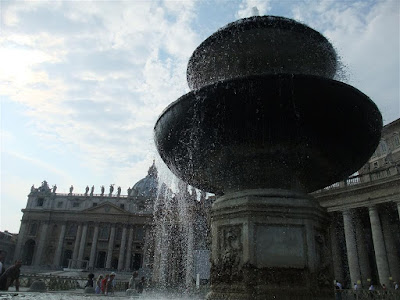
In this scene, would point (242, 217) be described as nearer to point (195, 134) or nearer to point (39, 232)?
point (195, 134)

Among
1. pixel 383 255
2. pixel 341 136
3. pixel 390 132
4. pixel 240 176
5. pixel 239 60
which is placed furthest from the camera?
pixel 390 132

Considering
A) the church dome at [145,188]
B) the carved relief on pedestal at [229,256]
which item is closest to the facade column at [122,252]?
the church dome at [145,188]

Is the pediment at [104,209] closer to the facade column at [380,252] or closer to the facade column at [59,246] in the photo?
the facade column at [59,246]

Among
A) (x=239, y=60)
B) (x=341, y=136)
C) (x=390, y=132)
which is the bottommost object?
(x=341, y=136)

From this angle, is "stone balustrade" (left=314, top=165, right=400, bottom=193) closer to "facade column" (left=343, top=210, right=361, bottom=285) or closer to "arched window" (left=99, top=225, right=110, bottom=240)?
"facade column" (left=343, top=210, right=361, bottom=285)

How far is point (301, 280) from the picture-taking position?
4.42 m

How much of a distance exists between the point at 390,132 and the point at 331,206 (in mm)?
10509

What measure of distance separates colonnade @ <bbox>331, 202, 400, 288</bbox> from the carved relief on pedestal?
23.5 m

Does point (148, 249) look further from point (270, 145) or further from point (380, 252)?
point (270, 145)

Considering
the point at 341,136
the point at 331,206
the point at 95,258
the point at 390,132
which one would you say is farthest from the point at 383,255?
the point at 95,258

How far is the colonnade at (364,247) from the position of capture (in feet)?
82.0

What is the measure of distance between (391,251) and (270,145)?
26704mm

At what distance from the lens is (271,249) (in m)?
4.57

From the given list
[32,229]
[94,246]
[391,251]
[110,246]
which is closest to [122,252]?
[110,246]
